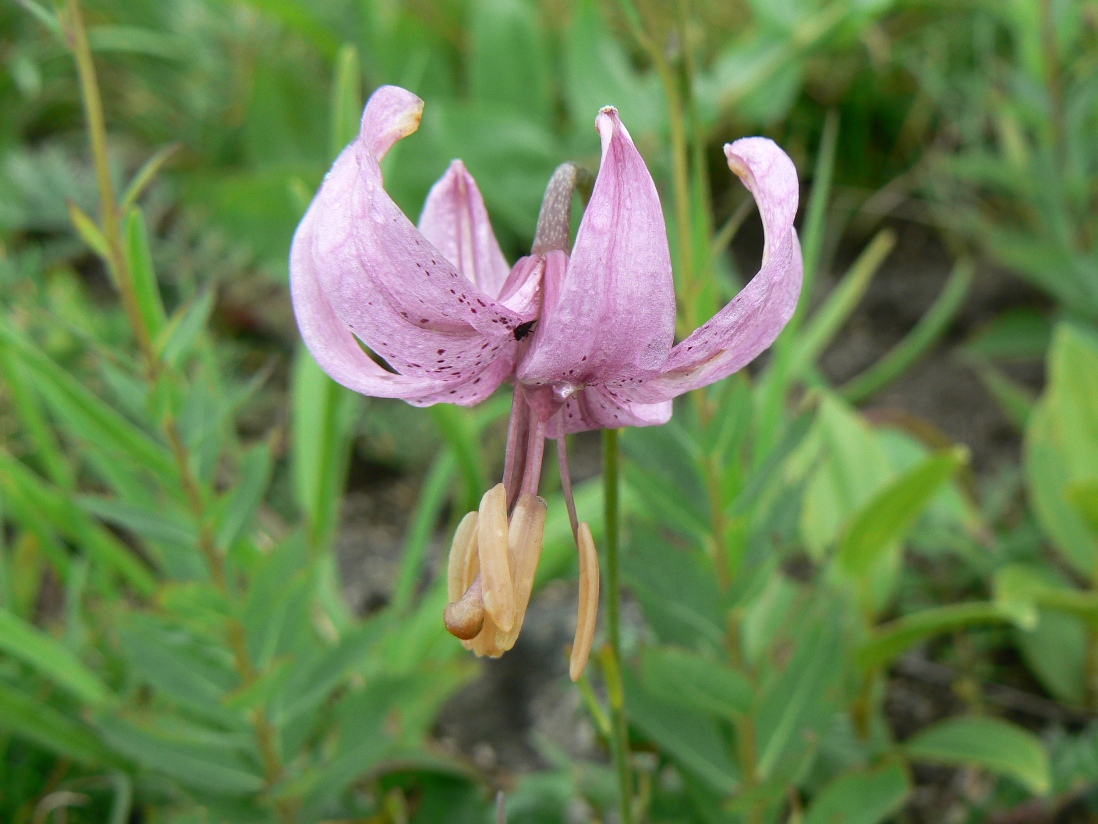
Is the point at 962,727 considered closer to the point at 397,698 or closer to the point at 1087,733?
the point at 1087,733

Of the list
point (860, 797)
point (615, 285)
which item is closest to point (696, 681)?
point (860, 797)

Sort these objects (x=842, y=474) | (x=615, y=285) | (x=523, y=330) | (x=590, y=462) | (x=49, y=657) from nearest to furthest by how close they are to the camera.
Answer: (x=615, y=285), (x=523, y=330), (x=49, y=657), (x=842, y=474), (x=590, y=462)

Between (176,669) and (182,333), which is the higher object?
(182,333)

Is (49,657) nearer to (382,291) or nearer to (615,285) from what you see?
(382,291)

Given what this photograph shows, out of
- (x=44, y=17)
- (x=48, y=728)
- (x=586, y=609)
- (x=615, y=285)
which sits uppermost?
(x=44, y=17)

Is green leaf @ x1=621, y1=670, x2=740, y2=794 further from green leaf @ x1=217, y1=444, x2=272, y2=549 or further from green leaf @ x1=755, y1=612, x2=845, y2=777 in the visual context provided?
green leaf @ x1=217, y1=444, x2=272, y2=549

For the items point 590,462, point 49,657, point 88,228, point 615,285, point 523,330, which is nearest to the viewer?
point 615,285

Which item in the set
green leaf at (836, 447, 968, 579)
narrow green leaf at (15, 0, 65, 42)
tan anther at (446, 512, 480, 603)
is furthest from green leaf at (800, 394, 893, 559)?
narrow green leaf at (15, 0, 65, 42)
